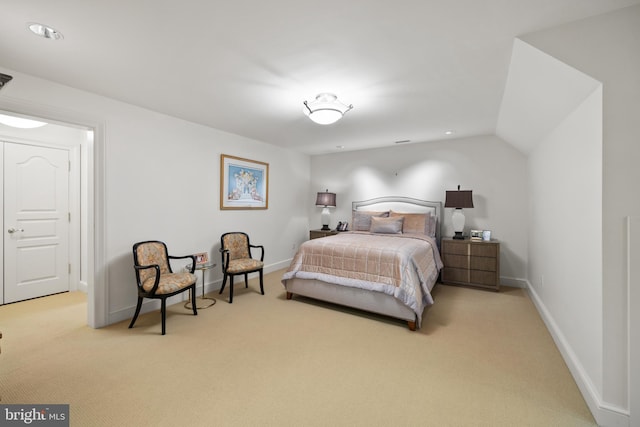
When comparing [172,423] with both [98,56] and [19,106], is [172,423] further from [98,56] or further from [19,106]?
[19,106]

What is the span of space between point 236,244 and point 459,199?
3.63 metres

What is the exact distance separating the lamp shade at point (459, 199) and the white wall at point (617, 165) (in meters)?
2.82

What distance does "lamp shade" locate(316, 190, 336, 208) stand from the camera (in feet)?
18.8

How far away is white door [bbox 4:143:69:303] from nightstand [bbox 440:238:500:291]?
19.3ft

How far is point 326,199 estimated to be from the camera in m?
5.73

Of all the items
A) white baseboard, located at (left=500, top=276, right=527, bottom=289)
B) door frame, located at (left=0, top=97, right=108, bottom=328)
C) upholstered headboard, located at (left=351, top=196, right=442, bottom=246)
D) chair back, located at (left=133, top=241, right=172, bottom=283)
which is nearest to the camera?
door frame, located at (left=0, top=97, right=108, bottom=328)

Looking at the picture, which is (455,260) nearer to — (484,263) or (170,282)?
(484,263)

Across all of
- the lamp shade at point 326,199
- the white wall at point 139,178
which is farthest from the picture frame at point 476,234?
the white wall at point 139,178

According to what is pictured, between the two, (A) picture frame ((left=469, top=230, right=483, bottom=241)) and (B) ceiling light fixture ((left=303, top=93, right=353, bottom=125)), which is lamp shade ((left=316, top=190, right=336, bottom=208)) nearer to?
(A) picture frame ((left=469, top=230, right=483, bottom=241))

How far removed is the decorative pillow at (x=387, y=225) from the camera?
185 inches

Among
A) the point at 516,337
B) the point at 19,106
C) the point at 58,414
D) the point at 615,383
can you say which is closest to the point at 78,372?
the point at 58,414

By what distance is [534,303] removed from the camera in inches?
142

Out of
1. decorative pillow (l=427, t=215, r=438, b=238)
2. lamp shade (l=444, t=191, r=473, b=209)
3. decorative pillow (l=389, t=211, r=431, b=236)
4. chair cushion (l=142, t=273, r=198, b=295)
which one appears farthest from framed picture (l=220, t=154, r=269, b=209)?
lamp shade (l=444, t=191, r=473, b=209)

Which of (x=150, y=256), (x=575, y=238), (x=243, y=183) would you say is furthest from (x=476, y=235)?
(x=150, y=256)
